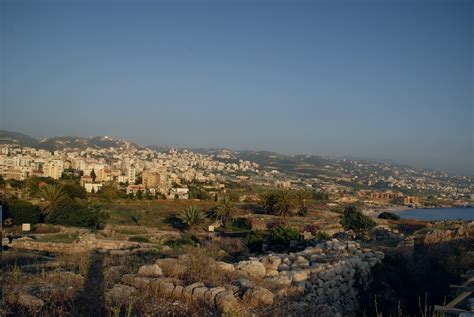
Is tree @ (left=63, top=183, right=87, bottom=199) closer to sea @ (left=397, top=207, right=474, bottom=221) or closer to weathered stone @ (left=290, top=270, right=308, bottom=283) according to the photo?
sea @ (left=397, top=207, right=474, bottom=221)

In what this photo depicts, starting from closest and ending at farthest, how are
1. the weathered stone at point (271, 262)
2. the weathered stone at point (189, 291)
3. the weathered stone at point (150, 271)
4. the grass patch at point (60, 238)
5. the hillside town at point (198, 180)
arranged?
the weathered stone at point (189, 291), the weathered stone at point (150, 271), the weathered stone at point (271, 262), the grass patch at point (60, 238), the hillside town at point (198, 180)

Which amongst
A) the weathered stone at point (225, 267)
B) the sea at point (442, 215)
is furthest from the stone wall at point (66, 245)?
the sea at point (442, 215)

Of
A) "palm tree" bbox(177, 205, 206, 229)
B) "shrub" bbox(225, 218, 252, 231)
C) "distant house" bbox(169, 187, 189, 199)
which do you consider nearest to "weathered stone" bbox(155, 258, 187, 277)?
"palm tree" bbox(177, 205, 206, 229)

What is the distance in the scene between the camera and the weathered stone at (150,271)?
7.45 metres

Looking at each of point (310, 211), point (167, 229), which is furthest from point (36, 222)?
point (310, 211)

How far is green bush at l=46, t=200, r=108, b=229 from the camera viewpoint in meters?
23.1

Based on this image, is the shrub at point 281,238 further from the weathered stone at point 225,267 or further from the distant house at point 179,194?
the distant house at point 179,194

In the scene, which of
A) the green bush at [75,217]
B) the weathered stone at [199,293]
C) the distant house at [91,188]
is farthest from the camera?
the distant house at [91,188]

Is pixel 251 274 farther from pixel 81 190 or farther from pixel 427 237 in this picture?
pixel 81 190

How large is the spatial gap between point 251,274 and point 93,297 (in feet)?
11.3

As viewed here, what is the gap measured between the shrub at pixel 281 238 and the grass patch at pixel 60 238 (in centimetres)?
827

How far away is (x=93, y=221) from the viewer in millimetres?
23219

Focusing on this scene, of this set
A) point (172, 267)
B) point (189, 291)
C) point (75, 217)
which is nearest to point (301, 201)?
point (75, 217)

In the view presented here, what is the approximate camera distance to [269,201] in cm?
3047
